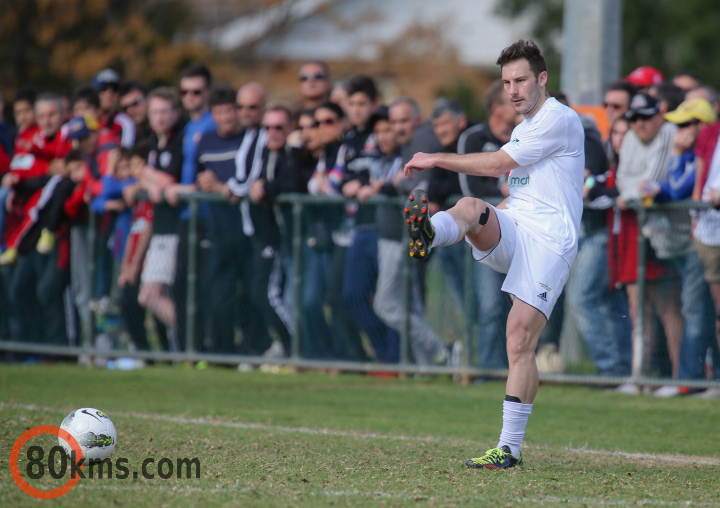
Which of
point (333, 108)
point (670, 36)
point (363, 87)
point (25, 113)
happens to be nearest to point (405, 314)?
point (333, 108)

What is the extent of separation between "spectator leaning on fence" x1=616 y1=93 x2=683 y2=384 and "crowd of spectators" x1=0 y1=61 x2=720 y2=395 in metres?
0.01

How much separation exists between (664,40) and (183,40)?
13846 millimetres

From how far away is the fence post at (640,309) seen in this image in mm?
9688

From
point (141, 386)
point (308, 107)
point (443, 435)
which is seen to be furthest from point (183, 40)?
point (443, 435)

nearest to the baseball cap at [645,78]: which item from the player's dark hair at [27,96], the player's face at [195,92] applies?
the player's face at [195,92]

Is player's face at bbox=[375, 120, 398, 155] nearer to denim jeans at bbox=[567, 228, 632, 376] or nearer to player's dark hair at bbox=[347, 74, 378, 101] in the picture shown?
player's dark hair at bbox=[347, 74, 378, 101]

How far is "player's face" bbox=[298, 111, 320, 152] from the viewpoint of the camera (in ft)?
Answer: 37.3

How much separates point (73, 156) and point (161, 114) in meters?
1.21

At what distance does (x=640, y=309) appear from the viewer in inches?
381

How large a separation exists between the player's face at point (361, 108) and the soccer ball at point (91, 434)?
5958mm

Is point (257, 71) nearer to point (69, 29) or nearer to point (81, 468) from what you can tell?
point (69, 29)

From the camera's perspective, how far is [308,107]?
1211cm

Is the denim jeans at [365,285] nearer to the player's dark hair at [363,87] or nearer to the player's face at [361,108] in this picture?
the player's face at [361,108]

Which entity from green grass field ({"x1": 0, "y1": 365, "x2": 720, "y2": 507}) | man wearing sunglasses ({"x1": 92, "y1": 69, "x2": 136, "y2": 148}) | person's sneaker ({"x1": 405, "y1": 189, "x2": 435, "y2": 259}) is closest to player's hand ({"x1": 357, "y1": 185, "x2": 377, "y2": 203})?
green grass field ({"x1": 0, "y1": 365, "x2": 720, "y2": 507})
